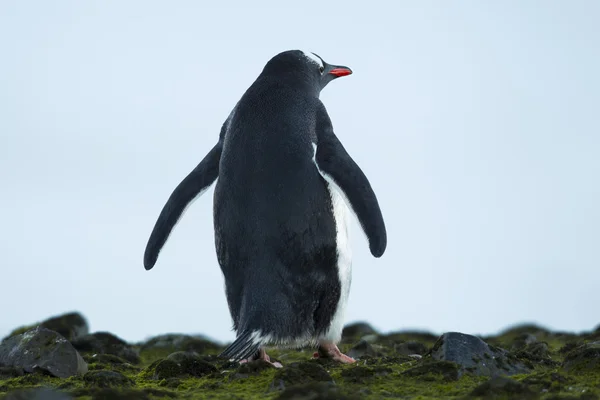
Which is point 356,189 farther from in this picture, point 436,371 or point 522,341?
point 522,341

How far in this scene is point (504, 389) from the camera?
187 inches

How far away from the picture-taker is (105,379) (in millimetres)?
5734

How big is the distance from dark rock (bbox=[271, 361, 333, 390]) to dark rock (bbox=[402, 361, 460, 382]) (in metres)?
0.61

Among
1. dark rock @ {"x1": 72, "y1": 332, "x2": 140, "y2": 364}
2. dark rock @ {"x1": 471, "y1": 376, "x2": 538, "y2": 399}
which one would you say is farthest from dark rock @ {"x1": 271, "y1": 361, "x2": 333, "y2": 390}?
dark rock @ {"x1": 72, "y1": 332, "x2": 140, "y2": 364}

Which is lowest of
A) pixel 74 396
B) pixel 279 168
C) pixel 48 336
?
pixel 74 396

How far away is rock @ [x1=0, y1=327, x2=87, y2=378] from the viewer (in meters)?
6.64

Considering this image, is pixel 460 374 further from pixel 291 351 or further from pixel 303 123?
pixel 291 351

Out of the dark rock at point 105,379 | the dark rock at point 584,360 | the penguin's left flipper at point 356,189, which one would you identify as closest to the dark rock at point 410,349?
the penguin's left flipper at point 356,189

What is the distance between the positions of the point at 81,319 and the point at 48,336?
3963 millimetres

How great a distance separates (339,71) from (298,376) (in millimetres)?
4191

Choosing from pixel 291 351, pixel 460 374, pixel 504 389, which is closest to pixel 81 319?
pixel 291 351

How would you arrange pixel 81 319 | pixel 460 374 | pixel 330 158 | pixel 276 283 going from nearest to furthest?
pixel 460 374
pixel 276 283
pixel 330 158
pixel 81 319

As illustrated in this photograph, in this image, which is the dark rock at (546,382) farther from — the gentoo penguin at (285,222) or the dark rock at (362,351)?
the dark rock at (362,351)

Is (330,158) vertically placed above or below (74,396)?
above
